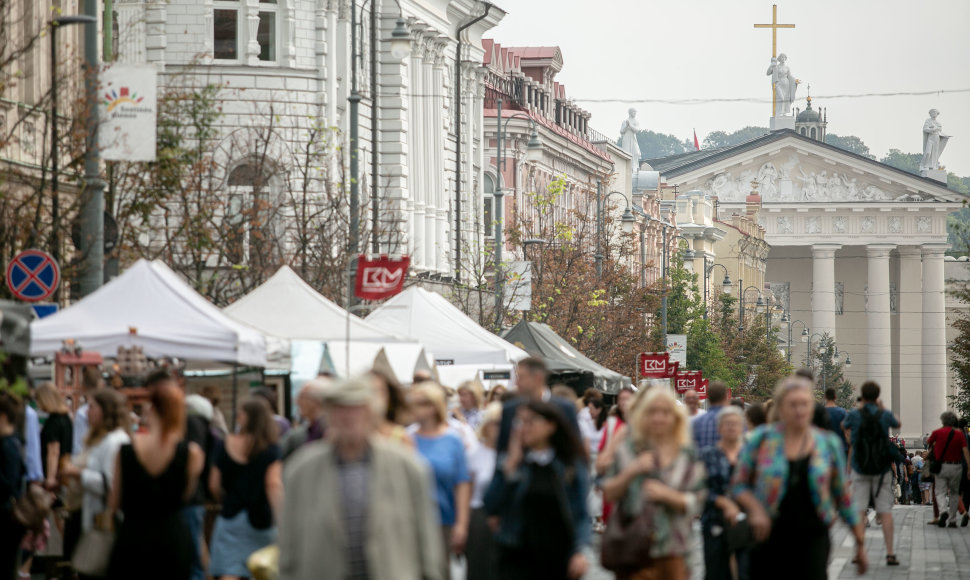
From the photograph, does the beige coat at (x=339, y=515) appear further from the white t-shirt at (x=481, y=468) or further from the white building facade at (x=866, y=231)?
the white building facade at (x=866, y=231)

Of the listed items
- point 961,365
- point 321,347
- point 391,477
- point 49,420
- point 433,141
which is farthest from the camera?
point 433,141

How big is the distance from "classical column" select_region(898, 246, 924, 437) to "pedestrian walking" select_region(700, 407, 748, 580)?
122094 millimetres

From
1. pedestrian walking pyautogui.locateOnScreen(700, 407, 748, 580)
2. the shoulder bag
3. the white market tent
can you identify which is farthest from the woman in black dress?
the white market tent

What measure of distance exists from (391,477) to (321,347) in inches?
470

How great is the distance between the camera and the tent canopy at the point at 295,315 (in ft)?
67.5

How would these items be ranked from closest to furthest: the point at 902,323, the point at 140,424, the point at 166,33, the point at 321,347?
the point at 140,424 < the point at 321,347 < the point at 166,33 < the point at 902,323

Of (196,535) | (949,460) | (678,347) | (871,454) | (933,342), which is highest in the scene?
(678,347)

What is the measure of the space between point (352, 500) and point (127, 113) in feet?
43.0

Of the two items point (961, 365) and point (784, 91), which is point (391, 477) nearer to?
point (961, 365)

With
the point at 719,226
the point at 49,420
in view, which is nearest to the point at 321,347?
the point at 49,420

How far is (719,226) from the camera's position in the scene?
115m

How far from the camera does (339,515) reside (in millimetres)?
7754

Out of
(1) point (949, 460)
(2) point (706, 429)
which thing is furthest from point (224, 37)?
(2) point (706, 429)

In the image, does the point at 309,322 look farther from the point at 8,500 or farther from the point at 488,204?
the point at 488,204
